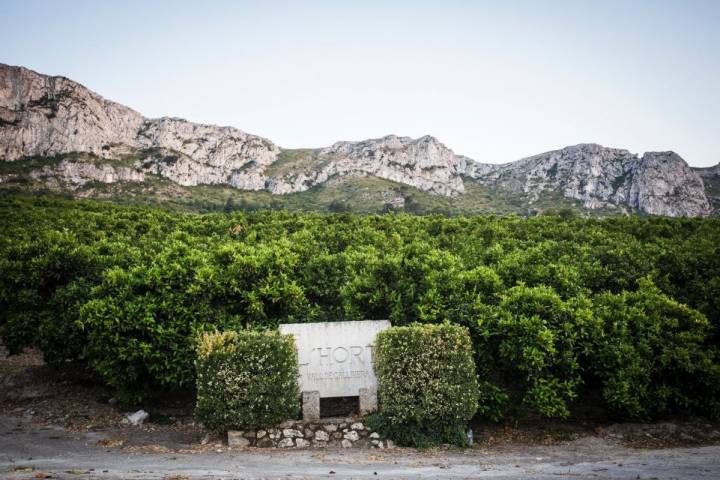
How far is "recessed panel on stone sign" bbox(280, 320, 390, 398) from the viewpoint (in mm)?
10664

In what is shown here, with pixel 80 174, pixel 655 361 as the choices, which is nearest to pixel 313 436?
pixel 655 361

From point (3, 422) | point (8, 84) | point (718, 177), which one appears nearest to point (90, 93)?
point (8, 84)

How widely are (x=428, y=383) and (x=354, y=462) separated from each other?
7.48 feet

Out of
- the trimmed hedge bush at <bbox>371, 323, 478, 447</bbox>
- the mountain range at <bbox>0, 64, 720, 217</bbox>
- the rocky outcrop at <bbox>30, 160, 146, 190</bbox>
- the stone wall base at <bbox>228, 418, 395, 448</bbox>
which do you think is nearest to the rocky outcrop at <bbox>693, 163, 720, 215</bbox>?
the mountain range at <bbox>0, 64, 720, 217</bbox>

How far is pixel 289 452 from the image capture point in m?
9.30

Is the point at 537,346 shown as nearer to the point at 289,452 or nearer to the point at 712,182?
the point at 289,452

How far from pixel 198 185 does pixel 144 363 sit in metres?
180

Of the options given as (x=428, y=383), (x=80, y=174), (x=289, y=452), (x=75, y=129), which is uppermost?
(x=75, y=129)

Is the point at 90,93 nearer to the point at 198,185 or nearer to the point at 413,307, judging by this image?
the point at 198,185

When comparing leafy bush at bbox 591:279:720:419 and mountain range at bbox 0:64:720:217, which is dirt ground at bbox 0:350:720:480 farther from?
mountain range at bbox 0:64:720:217

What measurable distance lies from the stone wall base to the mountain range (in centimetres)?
12096

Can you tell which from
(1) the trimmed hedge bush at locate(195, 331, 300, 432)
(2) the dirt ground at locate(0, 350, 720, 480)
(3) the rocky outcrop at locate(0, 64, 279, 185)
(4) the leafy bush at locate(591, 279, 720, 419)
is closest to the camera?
(2) the dirt ground at locate(0, 350, 720, 480)

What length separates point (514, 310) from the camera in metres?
10.4

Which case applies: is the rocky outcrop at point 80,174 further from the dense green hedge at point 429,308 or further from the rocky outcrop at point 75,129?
the dense green hedge at point 429,308
